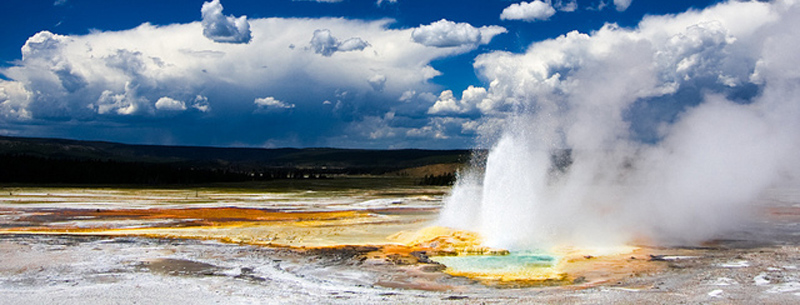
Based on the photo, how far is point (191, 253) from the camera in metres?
16.6

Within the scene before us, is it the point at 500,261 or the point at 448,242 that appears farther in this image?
the point at 448,242

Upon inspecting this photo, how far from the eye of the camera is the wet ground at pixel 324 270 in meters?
11.0

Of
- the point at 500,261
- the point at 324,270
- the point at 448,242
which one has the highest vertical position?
the point at 448,242

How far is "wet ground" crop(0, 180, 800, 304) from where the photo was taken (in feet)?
36.1

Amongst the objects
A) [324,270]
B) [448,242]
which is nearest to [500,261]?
[448,242]

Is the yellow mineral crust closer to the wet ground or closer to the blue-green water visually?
the blue-green water

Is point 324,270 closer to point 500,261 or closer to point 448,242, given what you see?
point 500,261

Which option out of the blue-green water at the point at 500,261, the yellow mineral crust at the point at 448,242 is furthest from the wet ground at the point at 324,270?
the yellow mineral crust at the point at 448,242

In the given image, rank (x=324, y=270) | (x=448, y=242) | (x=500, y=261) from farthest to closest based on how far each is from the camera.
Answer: (x=448, y=242), (x=500, y=261), (x=324, y=270)

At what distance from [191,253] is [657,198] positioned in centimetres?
1549

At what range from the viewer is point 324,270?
13938 millimetres

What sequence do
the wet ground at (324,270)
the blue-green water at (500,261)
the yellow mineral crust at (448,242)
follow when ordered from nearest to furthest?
the wet ground at (324,270), the blue-green water at (500,261), the yellow mineral crust at (448,242)

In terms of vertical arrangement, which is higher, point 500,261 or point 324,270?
point 500,261

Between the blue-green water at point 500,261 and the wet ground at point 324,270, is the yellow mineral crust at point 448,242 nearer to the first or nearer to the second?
the blue-green water at point 500,261
